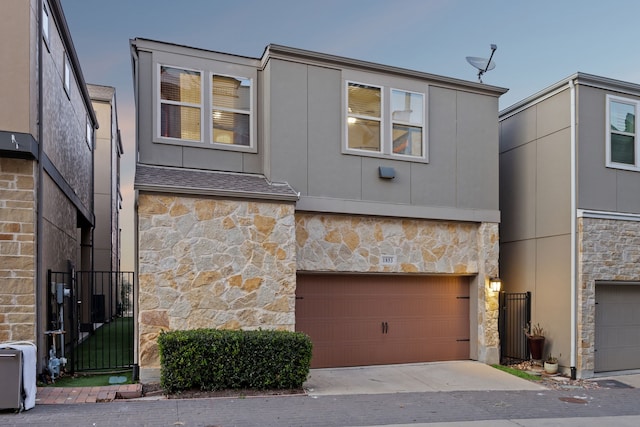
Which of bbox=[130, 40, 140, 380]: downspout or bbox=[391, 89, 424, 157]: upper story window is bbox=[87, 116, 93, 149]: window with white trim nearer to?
bbox=[130, 40, 140, 380]: downspout

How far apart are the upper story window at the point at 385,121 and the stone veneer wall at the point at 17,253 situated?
230 inches

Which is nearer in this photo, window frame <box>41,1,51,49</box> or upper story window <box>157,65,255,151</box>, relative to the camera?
window frame <box>41,1,51,49</box>

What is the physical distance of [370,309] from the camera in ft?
35.9

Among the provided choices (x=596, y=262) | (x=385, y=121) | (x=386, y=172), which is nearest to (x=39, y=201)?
(x=386, y=172)

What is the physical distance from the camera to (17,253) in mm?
7914

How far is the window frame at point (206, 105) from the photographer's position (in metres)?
9.98

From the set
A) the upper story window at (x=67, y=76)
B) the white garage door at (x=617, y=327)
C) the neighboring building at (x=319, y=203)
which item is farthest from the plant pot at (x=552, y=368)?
the upper story window at (x=67, y=76)

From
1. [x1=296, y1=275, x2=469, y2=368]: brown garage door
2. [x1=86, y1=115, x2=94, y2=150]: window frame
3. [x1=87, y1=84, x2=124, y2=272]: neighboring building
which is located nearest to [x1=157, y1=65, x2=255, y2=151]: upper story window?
[x1=296, y1=275, x2=469, y2=368]: brown garage door

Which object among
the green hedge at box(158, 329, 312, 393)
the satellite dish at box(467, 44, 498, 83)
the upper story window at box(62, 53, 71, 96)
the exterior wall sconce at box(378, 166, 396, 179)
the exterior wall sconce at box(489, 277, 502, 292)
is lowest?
the green hedge at box(158, 329, 312, 393)

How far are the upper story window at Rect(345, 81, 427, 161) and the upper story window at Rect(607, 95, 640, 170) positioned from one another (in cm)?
415

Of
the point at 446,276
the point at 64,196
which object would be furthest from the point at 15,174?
the point at 446,276

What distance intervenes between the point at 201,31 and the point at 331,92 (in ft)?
17.4

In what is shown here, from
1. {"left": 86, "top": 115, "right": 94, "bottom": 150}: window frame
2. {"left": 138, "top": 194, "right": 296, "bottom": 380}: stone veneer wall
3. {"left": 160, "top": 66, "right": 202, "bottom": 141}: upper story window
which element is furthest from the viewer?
{"left": 86, "top": 115, "right": 94, "bottom": 150}: window frame

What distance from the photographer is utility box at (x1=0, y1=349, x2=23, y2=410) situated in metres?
6.71
